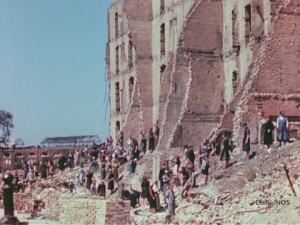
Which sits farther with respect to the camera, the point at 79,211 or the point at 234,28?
the point at 234,28

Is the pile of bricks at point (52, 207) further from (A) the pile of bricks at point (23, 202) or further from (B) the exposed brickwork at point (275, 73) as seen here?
(B) the exposed brickwork at point (275, 73)

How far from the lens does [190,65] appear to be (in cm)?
3681

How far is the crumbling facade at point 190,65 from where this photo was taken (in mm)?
30266

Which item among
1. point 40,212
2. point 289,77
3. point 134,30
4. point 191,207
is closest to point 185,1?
point 134,30

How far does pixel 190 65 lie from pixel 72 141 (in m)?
25.3

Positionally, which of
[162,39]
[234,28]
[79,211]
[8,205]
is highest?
[162,39]

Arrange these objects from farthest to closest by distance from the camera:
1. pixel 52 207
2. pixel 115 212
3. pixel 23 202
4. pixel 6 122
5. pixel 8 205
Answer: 1. pixel 6 122
2. pixel 23 202
3. pixel 52 207
4. pixel 115 212
5. pixel 8 205

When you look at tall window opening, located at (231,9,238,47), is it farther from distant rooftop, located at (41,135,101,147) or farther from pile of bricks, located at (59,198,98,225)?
distant rooftop, located at (41,135,101,147)

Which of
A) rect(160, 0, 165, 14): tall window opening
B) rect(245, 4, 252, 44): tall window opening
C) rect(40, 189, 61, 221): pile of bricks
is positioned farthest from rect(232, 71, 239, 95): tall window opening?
rect(40, 189, 61, 221): pile of bricks

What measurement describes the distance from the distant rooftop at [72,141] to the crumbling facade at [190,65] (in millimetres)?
10096

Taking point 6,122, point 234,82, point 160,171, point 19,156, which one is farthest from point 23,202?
point 6,122

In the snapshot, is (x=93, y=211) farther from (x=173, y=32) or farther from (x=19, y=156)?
(x=19, y=156)

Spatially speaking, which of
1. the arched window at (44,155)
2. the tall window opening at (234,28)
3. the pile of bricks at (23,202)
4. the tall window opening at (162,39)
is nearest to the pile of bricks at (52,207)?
the pile of bricks at (23,202)

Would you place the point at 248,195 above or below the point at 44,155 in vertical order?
below
